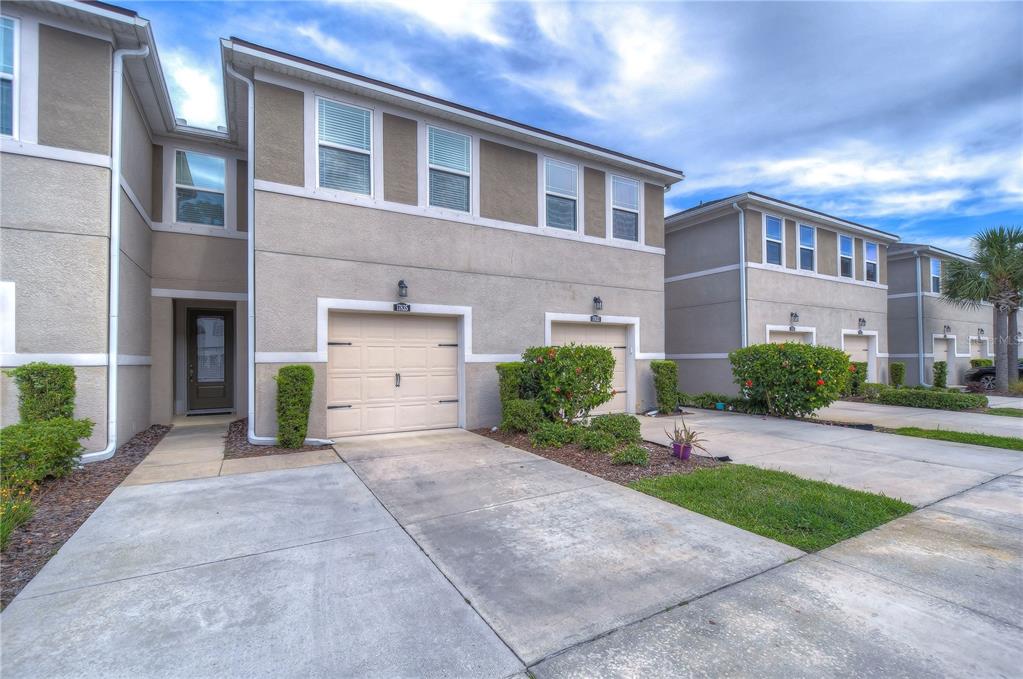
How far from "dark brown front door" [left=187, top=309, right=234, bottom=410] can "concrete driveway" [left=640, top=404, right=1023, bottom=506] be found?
31.0 ft

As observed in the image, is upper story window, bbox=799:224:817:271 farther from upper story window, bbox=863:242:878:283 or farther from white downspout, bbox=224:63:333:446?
white downspout, bbox=224:63:333:446

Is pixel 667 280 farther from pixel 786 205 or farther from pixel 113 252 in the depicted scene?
pixel 113 252

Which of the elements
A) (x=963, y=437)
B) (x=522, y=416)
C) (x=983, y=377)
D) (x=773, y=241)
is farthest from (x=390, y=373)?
(x=983, y=377)

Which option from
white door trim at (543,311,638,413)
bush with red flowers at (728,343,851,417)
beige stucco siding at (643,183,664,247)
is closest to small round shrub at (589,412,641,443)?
white door trim at (543,311,638,413)

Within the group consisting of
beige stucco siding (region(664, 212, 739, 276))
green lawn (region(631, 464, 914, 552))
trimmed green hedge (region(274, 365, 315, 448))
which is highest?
beige stucco siding (region(664, 212, 739, 276))

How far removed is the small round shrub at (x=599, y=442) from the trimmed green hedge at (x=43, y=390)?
268 inches

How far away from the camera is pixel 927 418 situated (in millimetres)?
9969

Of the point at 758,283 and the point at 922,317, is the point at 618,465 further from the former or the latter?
the point at 922,317

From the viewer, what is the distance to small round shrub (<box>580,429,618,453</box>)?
6570 mm

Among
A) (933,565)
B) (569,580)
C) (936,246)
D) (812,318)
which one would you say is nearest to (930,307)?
(936,246)

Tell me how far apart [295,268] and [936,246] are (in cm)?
2414

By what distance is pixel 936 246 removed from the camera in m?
18.8

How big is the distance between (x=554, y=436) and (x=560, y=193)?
5.39 m

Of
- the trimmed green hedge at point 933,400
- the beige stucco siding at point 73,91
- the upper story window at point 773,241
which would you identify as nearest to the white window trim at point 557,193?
the upper story window at point 773,241
